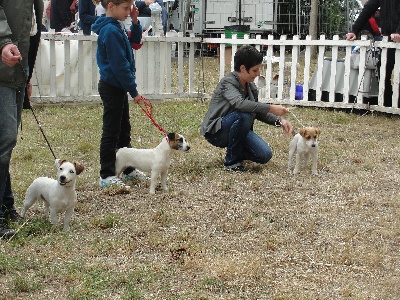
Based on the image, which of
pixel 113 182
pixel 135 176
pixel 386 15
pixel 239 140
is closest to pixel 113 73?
pixel 113 182

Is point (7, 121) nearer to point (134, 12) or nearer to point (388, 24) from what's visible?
point (134, 12)

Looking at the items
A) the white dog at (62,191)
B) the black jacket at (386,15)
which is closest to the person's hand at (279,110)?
the white dog at (62,191)

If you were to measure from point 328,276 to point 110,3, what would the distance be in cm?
307

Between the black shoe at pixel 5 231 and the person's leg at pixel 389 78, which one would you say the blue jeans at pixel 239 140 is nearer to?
the black shoe at pixel 5 231

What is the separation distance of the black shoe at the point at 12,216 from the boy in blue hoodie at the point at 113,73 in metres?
1.24

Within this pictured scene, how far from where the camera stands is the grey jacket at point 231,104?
7176 mm

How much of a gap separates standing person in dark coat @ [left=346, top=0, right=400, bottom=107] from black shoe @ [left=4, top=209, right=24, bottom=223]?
23.1 feet

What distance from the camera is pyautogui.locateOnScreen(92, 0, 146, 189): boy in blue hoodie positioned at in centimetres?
612

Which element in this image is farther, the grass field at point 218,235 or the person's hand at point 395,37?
the person's hand at point 395,37

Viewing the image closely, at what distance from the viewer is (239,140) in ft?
24.0

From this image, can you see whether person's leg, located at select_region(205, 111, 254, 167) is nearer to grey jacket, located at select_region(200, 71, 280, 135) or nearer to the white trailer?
grey jacket, located at select_region(200, 71, 280, 135)

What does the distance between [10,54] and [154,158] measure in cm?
208

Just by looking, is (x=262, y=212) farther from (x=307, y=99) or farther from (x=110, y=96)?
(x=307, y=99)

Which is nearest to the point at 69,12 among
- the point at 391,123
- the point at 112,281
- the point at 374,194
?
the point at 391,123
